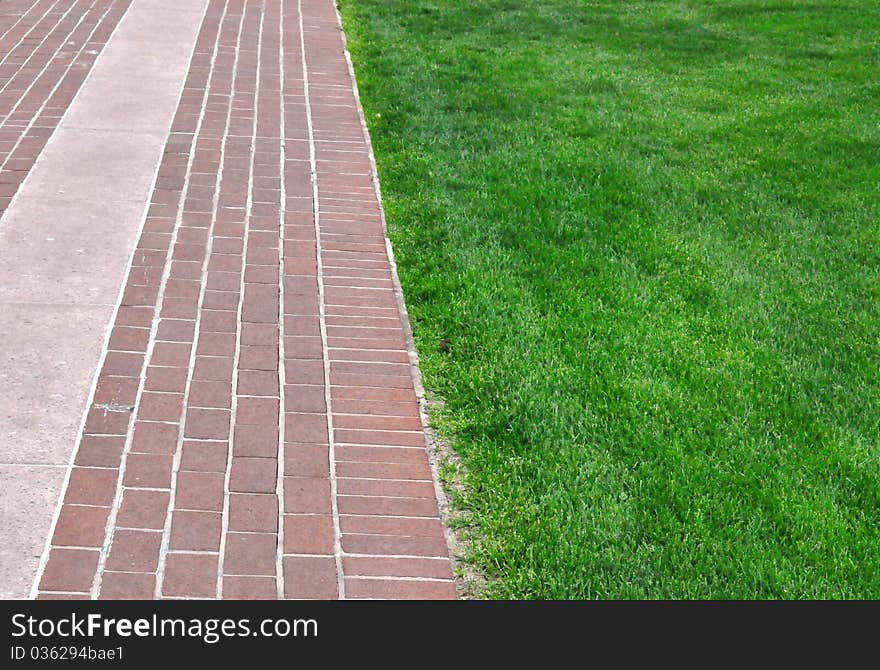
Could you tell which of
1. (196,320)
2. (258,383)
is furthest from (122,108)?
(258,383)

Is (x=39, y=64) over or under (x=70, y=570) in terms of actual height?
over

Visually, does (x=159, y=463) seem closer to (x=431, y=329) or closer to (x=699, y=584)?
(x=431, y=329)

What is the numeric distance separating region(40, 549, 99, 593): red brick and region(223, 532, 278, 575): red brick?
44cm

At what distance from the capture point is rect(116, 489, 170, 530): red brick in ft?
12.3

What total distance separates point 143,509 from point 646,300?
282 centimetres

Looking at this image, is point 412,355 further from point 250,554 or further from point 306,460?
point 250,554

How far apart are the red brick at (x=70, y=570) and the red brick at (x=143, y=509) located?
189mm

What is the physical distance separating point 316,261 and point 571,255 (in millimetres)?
1418

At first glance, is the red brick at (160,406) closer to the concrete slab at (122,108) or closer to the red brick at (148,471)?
the red brick at (148,471)

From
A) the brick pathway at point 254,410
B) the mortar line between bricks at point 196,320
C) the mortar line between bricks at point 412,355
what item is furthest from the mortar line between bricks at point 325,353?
the mortar line between bricks at point 196,320

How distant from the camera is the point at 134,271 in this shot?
18.1 feet

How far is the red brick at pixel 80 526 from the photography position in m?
3.63

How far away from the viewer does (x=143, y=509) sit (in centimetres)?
381

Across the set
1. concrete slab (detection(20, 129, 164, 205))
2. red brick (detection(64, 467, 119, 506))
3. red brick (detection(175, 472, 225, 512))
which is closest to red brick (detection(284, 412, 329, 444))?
red brick (detection(175, 472, 225, 512))
